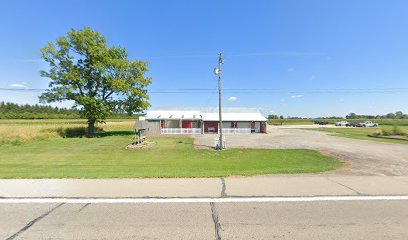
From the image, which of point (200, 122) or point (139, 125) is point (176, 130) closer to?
point (200, 122)

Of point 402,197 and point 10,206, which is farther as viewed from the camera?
point 402,197

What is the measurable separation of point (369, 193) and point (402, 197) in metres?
0.69

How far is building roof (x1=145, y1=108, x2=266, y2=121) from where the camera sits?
35.4 meters

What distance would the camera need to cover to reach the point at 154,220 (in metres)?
3.95

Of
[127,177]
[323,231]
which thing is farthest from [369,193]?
[127,177]

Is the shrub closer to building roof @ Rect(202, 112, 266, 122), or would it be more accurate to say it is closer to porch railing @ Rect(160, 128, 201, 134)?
porch railing @ Rect(160, 128, 201, 134)

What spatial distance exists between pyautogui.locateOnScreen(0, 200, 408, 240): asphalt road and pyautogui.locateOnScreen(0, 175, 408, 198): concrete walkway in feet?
2.09

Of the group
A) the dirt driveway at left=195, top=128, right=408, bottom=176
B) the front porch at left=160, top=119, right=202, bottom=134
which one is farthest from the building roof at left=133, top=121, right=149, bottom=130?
the front porch at left=160, top=119, right=202, bottom=134

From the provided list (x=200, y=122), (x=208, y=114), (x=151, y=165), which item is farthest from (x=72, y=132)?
(x=151, y=165)

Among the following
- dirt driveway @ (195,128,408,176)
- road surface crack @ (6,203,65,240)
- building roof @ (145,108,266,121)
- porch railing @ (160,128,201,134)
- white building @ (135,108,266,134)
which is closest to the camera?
road surface crack @ (6,203,65,240)

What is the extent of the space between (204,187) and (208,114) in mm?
31528

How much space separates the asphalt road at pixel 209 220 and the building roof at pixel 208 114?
29.9 meters

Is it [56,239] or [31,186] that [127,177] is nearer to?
[31,186]

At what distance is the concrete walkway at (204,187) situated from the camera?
17.5 ft
